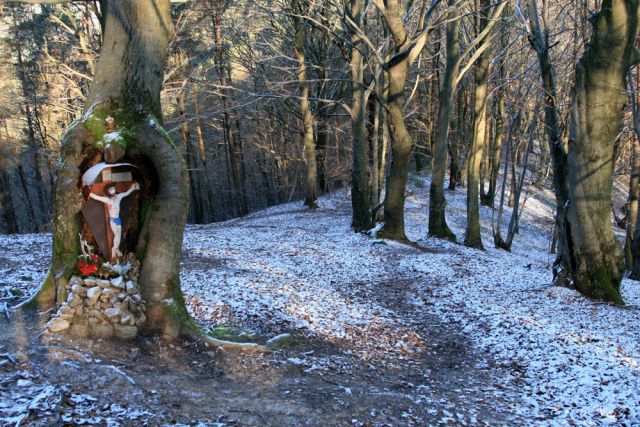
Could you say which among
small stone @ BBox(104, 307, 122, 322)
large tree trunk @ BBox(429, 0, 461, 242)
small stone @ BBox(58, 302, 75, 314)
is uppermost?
large tree trunk @ BBox(429, 0, 461, 242)

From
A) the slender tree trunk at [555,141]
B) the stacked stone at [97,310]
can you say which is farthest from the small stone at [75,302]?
the slender tree trunk at [555,141]

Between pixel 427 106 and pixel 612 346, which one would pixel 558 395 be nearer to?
pixel 612 346

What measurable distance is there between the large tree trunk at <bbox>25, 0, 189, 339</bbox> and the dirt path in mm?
470

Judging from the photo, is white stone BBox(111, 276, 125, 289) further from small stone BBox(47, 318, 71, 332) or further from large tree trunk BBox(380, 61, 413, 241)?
large tree trunk BBox(380, 61, 413, 241)

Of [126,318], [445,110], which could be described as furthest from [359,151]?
[126,318]

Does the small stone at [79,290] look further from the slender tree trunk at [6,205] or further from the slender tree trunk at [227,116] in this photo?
the slender tree trunk at [6,205]

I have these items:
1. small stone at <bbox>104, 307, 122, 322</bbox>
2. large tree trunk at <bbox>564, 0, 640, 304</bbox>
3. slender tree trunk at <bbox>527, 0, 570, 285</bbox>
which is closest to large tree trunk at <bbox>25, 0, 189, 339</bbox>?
small stone at <bbox>104, 307, 122, 322</bbox>

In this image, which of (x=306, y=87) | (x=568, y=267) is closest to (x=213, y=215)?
(x=306, y=87)

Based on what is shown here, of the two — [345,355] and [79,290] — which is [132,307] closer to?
[79,290]

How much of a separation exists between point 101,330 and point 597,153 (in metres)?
8.36

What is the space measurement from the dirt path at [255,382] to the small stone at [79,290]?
0.48m

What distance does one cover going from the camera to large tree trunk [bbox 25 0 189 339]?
5074 mm

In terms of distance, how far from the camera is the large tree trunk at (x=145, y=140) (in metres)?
5.07

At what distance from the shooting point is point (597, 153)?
8.29m
